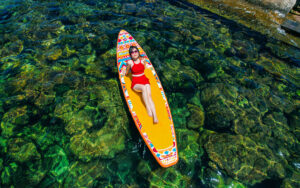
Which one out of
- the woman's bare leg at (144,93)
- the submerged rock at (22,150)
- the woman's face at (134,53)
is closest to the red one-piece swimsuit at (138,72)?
the woman's bare leg at (144,93)

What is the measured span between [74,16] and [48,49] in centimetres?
336

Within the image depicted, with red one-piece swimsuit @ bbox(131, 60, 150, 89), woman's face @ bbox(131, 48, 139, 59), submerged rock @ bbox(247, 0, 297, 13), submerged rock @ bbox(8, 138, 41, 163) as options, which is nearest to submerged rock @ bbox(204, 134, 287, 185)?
red one-piece swimsuit @ bbox(131, 60, 150, 89)

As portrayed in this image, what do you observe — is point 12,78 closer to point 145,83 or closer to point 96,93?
point 96,93

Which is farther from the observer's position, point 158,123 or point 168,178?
point 158,123

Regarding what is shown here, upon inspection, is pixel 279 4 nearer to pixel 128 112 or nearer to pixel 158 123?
pixel 158 123

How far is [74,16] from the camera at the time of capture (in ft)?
30.9

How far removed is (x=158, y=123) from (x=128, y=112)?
1215 mm

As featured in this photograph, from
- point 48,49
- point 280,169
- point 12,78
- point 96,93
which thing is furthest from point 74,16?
point 280,169

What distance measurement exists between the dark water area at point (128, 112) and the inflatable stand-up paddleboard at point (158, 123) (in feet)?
1.21

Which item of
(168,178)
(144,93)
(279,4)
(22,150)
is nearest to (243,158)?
(168,178)

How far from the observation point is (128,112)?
5535mm

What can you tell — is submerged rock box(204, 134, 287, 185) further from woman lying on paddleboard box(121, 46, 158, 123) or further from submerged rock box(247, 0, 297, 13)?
submerged rock box(247, 0, 297, 13)

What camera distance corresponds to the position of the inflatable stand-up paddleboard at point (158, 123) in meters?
4.38

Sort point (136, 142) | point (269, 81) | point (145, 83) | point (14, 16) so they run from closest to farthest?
point (136, 142) < point (145, 83) < point (269, 81) < point (14, 16)
